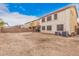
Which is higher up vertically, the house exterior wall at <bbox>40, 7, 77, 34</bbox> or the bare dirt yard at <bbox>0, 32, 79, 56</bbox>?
the house exterior wall at <bbox>40, 7, 77, 34</bbox>

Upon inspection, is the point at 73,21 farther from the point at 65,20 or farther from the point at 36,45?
the point at 36,45

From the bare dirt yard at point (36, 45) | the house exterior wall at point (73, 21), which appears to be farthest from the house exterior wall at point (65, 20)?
the bare dirt yard at point (36, 45)

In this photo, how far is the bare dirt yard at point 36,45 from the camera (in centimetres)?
209

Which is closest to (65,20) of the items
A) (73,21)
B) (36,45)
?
(73,21)

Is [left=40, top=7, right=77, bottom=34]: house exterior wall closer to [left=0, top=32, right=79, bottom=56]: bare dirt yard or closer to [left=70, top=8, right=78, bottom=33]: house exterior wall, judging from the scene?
[left=70, top=8, right=78, bottom=33]: house exterior wall

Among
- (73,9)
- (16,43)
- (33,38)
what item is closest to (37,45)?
(33,38)

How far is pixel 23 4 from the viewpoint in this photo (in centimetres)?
211

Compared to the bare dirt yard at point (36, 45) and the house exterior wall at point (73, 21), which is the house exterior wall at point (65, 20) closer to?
the house exterior wall at point (73, 21)

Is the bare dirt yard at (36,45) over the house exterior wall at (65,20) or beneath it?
beneath

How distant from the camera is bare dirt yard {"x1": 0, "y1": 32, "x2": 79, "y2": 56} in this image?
209 cm

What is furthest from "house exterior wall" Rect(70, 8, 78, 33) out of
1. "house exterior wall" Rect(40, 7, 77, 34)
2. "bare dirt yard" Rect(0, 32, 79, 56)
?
"bare dirt yard" Rect(0, 32, 79, 56)

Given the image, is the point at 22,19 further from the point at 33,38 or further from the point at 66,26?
the point at 66,26

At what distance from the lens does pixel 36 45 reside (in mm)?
2113

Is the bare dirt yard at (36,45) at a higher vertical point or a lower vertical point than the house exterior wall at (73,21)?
lower
